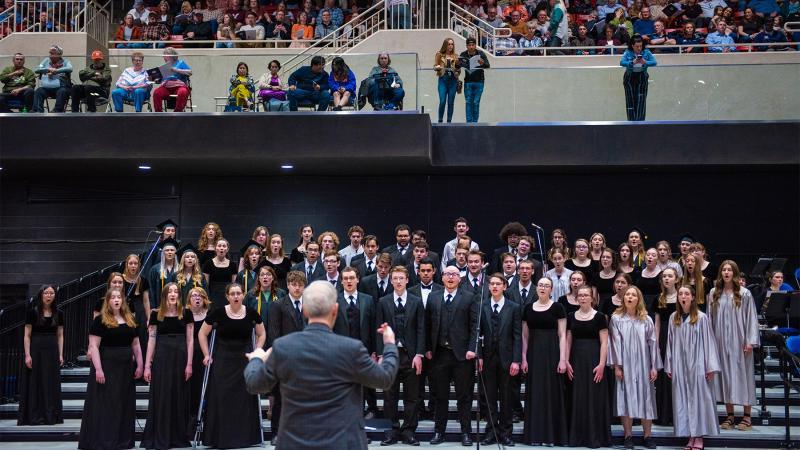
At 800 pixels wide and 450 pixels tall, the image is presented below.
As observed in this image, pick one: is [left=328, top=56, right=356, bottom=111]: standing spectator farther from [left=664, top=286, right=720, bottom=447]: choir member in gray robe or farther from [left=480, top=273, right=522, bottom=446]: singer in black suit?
[left=664, top=286, right=720, bottom=447]: choir member in gray robe

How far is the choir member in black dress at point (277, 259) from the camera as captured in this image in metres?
10.4

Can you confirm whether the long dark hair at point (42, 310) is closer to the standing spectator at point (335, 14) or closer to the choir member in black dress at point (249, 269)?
the choir member in black dress at point (249, 269)

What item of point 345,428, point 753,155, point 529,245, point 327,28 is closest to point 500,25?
point 327,28

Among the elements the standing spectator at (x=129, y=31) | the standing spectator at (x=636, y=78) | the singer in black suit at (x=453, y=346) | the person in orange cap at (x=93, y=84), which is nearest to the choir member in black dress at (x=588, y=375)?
the singer in black suit at (x=453, y=346)

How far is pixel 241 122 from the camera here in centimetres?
1296

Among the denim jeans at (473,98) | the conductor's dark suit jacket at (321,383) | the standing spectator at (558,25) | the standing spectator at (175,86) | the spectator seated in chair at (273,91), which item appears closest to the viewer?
the conductor's dark suit jacket at (321,383)

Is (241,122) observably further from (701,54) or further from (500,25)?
(701,54)

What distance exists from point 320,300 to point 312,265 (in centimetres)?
608

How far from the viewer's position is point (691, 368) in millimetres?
8828

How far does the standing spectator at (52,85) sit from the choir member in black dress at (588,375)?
26.4 feet

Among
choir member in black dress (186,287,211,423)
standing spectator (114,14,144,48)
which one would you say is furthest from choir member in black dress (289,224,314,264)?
standing spectator (114,14,144,48)

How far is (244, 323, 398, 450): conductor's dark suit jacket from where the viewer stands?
4.19 meters

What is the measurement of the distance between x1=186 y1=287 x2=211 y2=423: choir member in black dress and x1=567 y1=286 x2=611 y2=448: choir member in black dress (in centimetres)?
350

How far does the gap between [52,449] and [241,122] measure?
17.9 feet
